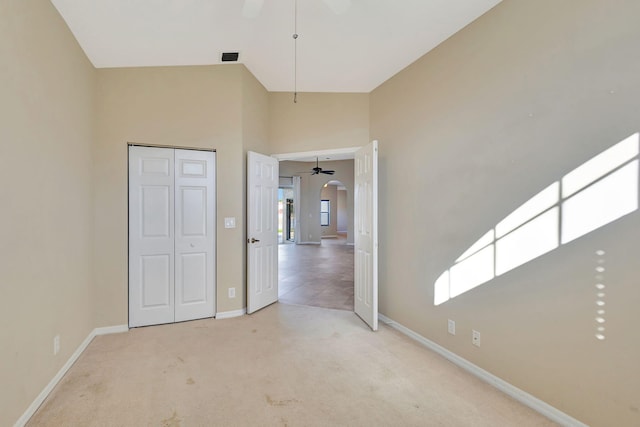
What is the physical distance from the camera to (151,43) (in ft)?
9.68

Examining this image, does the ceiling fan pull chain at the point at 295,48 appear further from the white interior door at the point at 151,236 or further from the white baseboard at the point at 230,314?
the white baseboard at the point at 230,314

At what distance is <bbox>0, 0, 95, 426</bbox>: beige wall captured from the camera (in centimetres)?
172

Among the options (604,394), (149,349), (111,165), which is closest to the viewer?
(604,394)

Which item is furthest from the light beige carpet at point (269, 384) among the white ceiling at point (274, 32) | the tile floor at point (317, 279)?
the white ceiling at point (274, 32)


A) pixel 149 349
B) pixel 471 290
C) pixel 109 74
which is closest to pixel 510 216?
pixel 471 290

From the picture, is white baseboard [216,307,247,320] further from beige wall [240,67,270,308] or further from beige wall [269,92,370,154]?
beige wall [269,92,370,154]

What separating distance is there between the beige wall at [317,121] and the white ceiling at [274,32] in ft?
1.49

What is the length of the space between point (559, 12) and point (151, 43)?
3498 millimetres

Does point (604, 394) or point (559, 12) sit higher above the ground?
point (559, 12)

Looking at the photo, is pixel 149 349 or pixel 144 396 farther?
pixel 149 349

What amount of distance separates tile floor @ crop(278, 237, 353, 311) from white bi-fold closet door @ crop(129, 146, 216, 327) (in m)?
1.36

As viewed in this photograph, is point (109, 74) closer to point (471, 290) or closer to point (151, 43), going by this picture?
point (151, 43)

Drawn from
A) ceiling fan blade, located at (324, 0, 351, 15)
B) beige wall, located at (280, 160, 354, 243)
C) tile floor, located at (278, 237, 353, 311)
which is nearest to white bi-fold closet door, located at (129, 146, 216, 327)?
tile floor, located at (278, 237, 353, 311)

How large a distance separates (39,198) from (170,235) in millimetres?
1468
